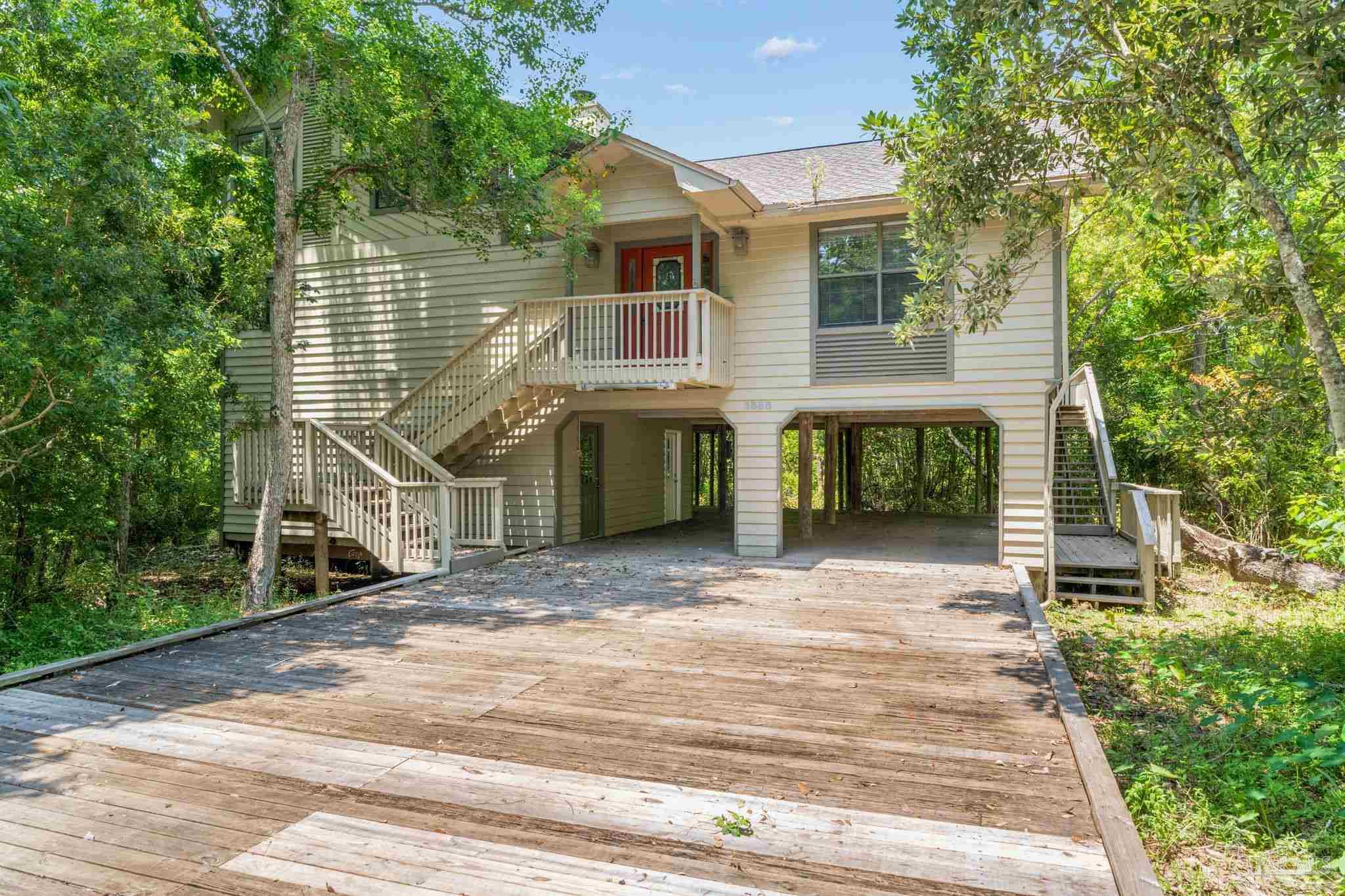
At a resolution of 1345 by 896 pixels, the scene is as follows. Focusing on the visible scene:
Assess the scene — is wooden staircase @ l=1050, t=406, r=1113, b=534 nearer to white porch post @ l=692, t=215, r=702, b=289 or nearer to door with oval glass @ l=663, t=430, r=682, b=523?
white porch post @ l=692, t=215, r=702, b=289

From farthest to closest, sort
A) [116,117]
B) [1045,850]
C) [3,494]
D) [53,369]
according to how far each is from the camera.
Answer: [3,494] < [116,117] < [53,369] < [1045,850]

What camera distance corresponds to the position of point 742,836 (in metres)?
2.97

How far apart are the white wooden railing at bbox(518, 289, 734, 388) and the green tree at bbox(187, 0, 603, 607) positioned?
1.15 metres

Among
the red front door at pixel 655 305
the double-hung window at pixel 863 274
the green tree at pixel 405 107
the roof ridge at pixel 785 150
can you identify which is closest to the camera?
the green tree at pixel 405 107

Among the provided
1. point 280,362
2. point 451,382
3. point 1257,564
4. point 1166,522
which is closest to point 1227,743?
point 1166,522

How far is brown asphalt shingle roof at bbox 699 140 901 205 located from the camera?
35.4ft

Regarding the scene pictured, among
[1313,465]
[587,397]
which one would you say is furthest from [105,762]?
[1313,465]

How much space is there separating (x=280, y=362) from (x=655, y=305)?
4.56 metres

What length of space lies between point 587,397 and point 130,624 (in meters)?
6.21

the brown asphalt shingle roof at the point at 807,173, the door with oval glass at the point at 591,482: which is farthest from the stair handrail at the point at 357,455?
the brown asphalt shingle roof at the point at 807,173

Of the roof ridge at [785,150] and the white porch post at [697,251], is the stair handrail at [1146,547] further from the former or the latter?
the roof ridge at [785,150]

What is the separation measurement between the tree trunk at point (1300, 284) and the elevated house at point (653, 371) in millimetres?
2806

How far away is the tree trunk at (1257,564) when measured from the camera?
1015 centimetres

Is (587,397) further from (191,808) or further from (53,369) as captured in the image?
(191,808)
